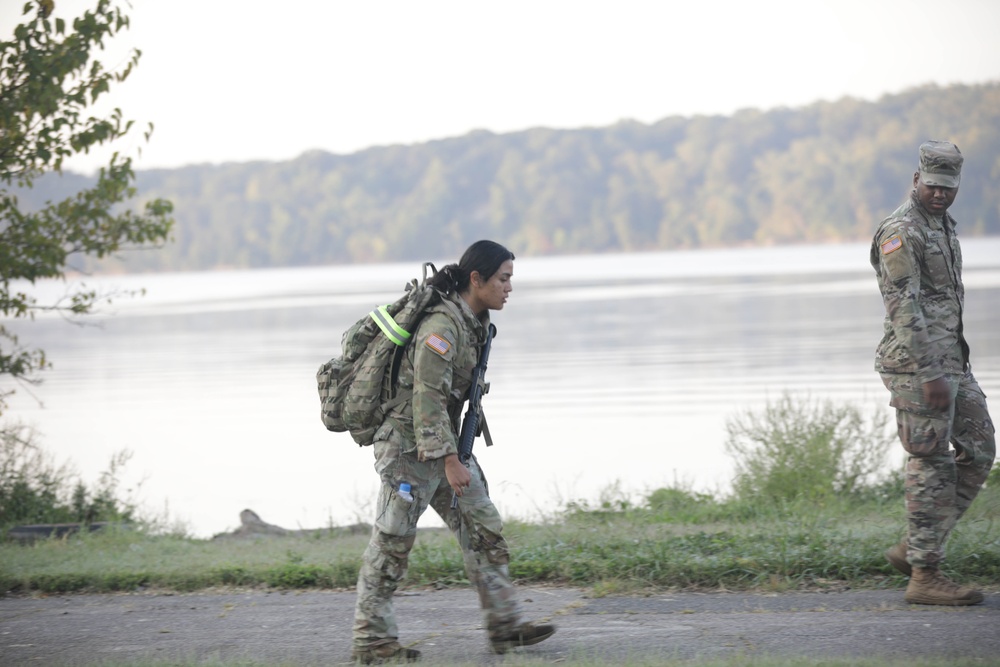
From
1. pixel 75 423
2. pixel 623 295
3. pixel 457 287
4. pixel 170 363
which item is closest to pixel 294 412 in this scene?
pixel 75 423

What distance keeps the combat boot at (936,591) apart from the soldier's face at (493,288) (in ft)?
8.52

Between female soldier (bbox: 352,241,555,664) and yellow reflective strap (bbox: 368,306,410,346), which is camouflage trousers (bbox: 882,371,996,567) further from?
yellow reflective strap (bbox: 368,306,410,346)

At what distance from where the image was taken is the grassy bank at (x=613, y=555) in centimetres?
702

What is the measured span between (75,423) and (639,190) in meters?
135

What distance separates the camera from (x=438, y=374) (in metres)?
5.68

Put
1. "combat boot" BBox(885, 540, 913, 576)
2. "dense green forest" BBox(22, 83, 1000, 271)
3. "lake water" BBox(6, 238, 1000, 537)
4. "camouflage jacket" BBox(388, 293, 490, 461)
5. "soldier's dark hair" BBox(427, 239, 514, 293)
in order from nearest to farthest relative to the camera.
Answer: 1. "camouflage jacket" BBox(388, 293, 490, 461)
2. "soldier's dark hair" BBox(427, 239, 514, 293)
3. "combat boot" BBox(885, 540, 913, 576)
4. "lake water" BBox(6, 238, 1000, 537)
5. "dense green forest" BBox(22, 83, 1000, 271)

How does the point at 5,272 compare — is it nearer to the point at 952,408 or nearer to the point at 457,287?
the point at 457,287

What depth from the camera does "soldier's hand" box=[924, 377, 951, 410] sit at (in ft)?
20.3

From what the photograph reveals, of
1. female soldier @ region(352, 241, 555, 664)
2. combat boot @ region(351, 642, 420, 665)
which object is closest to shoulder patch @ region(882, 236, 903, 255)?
female soldier @ region(352, 241, 555, 664)

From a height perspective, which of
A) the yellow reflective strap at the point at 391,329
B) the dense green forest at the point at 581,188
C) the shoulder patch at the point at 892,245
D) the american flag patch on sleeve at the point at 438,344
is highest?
the dense green forest at the point at 581,188

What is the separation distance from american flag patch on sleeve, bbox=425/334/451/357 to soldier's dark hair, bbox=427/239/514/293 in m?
0.33

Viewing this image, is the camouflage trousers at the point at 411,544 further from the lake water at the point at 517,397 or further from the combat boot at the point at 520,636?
the lake water at the point at 517,397

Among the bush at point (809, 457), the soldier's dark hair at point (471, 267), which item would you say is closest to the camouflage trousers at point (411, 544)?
the soldier's dark hair at point (471, 267)

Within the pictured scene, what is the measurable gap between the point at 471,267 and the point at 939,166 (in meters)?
2.53
